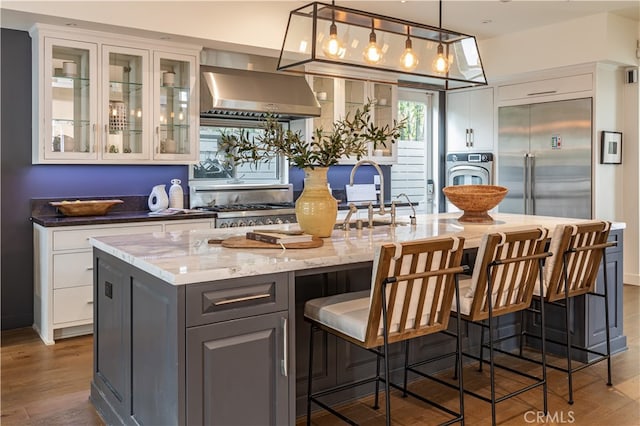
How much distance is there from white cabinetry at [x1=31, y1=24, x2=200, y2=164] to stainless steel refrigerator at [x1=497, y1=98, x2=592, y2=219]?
3.68 metres

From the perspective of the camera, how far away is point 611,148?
5.79 metres

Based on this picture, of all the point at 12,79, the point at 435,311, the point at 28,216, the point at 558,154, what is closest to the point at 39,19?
the point at 12,79

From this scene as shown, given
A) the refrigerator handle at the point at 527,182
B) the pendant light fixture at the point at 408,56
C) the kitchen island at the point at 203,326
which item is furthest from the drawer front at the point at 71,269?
the refrigerator handle at the point at 527,182

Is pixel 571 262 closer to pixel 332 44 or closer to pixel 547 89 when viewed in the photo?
pixel 332 44

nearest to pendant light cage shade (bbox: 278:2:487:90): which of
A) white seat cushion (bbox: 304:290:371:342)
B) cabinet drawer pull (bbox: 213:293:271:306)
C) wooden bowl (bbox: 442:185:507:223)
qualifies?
wooden bowl (bbox: 442:185:507:223)

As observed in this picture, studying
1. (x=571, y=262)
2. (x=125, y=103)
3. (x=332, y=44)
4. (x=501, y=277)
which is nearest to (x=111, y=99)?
(x=125, y=103)

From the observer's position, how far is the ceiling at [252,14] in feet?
13.1

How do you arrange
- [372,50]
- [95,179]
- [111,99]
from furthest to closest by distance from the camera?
[95,179] → [111,99] → [372,50]

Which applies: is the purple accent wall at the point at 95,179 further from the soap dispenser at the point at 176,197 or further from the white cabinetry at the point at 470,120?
the white cabinetry at the point at 470,120

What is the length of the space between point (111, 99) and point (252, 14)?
1389 millimetres

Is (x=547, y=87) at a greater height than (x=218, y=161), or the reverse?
(x=547, y=87)

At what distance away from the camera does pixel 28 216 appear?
443 cm

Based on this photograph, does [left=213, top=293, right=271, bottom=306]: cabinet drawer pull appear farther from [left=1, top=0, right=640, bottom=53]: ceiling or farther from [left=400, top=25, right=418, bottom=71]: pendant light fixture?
[left=1, top=0, right=640, bottom=53]: ceiling

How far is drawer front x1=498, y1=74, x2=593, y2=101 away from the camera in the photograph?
5734 millimetres
